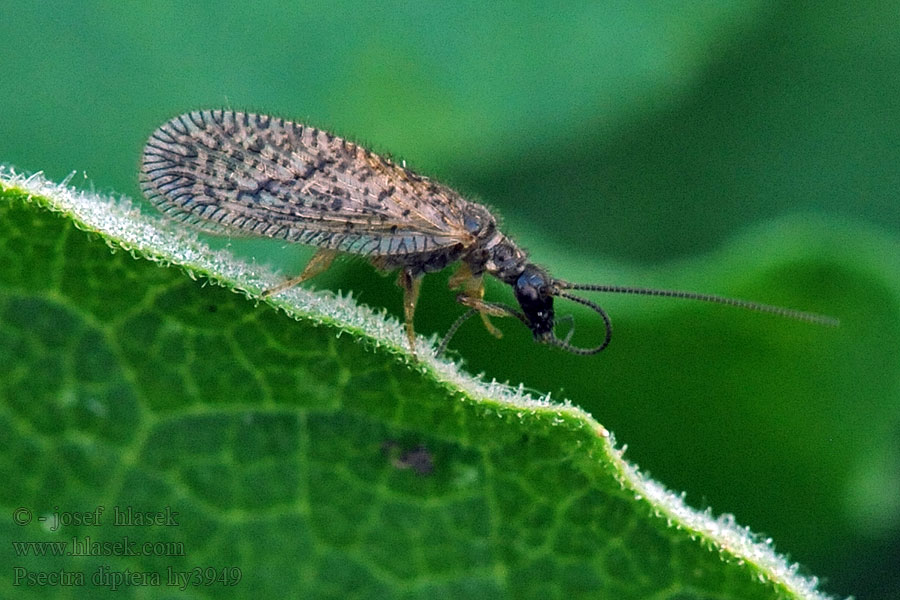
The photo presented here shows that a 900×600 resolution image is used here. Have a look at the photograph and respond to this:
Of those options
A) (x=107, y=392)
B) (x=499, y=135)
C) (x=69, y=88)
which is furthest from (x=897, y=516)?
(x=69, y=88)

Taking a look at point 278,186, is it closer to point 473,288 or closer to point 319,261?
point 319,261

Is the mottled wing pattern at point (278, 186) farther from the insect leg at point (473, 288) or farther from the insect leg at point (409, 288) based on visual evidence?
the insect leg at point (473, 288)

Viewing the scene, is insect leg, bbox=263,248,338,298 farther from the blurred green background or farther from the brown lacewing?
the blurred green background

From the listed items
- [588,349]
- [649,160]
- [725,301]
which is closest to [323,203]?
[588,349]

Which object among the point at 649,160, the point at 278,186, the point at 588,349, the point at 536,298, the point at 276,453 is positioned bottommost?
the point at 276,453

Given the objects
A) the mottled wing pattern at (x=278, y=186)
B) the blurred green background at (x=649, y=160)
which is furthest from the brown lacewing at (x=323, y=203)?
the blurred green background at (x=649, y=160)

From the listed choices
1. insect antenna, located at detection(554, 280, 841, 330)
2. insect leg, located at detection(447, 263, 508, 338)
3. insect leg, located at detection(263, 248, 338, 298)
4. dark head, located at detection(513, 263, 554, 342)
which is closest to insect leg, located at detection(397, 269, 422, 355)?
insect leg, located at detection(447, 263, 508, 338)

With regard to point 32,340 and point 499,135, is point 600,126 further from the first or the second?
point 32,340
